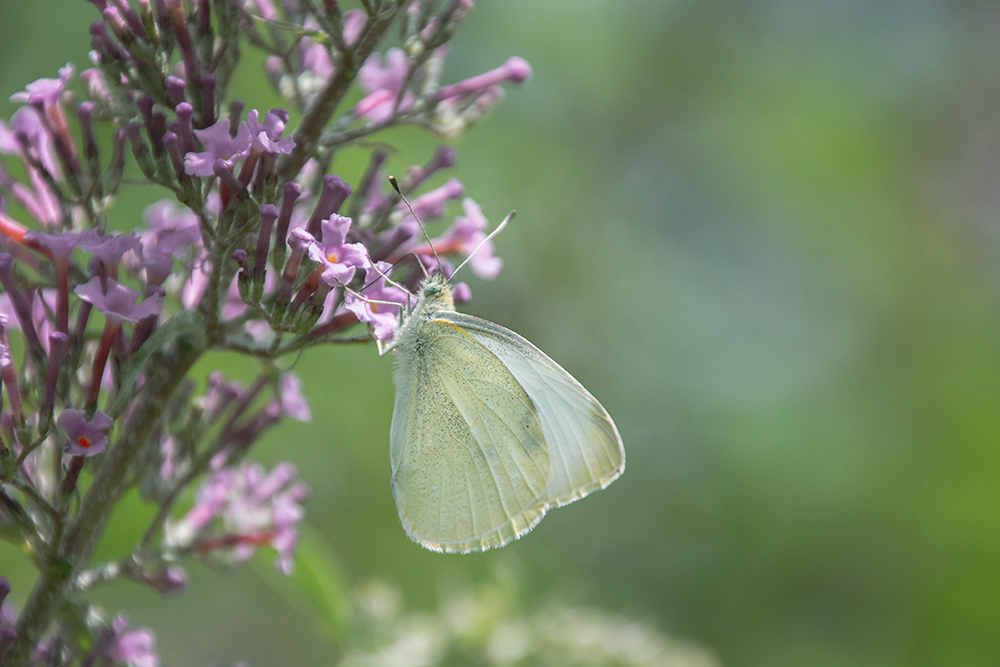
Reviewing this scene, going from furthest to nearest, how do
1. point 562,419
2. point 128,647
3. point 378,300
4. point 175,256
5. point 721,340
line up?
point 721,340
point 562,419
point 378,300
point 128,647
point 175,256

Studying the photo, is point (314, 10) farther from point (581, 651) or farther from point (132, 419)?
point (581, 651)

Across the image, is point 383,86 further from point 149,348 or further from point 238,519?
point 238,519

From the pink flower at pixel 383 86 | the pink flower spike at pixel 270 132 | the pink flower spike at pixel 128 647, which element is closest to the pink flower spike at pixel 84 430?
the pink flower spike at pixel 128 647

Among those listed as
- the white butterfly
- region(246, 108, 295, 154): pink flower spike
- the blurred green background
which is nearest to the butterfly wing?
the white butterfly

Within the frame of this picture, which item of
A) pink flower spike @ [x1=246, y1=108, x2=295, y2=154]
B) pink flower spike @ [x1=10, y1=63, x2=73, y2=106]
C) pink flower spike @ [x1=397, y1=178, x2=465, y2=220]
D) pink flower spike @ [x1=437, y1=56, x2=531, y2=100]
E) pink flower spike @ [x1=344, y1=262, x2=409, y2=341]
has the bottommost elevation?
pink flower spike @ [x1=344, y1=262, x2=409, y2=341]

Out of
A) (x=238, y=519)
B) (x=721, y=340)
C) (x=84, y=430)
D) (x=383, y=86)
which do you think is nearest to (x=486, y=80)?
(x=383, y=86)

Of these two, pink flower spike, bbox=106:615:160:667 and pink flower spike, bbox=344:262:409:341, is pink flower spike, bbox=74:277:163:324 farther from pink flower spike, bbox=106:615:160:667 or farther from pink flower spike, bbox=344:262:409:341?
pink flower spike, bbox=106:615:160:667

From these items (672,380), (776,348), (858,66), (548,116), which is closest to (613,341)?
(672,380)
